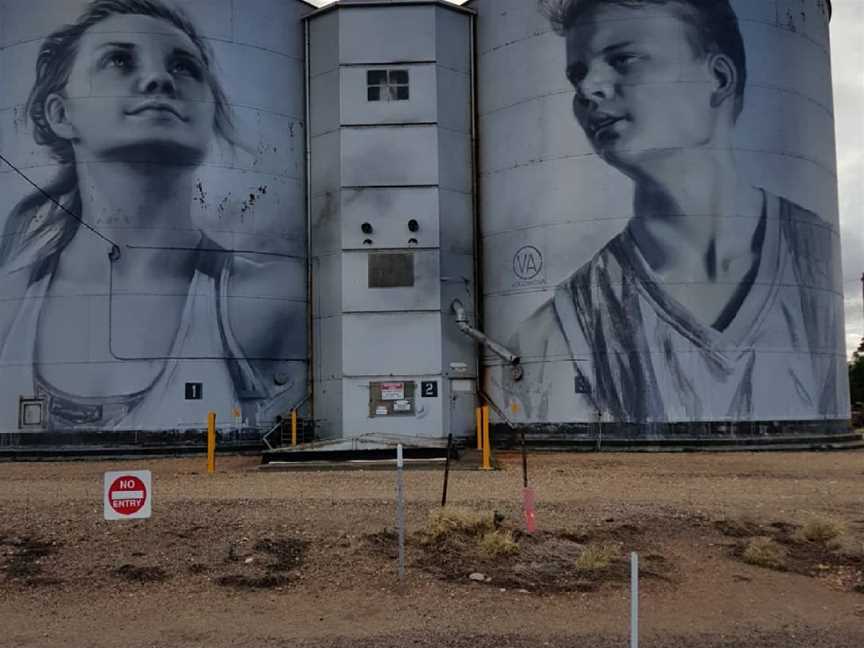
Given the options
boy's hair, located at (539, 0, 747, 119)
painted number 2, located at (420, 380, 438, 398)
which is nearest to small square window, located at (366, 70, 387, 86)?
boy's hair, located at (539, 0, 747, 119)

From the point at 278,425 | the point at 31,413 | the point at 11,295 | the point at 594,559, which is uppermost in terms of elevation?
the point at 11,295

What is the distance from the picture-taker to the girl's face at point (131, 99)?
95.8 ft

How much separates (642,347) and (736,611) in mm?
19160

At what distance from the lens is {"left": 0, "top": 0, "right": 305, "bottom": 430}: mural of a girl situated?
2864 cm

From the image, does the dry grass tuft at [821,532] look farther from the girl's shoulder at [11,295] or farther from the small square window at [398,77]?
the girl's shoulder at [11,295]

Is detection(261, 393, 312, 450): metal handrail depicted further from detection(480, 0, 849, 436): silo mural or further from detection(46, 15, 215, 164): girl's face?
detection(46, 15, 215, 164): girl's face

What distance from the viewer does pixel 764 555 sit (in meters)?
11.8

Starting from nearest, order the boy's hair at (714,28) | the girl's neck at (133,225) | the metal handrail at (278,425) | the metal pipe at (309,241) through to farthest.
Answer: the girl's neck at (133,225) → the boy's hair at (714,28) → the metal handrail at (278,425) → the metal pipe at (309,241)

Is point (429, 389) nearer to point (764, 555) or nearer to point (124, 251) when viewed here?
point (124, 251)

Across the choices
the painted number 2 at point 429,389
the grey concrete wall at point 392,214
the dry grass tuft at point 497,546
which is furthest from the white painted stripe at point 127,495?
the painted number 2 at point 429,389

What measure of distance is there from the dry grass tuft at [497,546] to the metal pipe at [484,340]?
18522 mm

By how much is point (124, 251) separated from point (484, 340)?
11245 millimetres

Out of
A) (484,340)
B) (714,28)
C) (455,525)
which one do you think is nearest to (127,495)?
(455,525)

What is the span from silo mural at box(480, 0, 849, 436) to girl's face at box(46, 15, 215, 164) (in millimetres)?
10401
